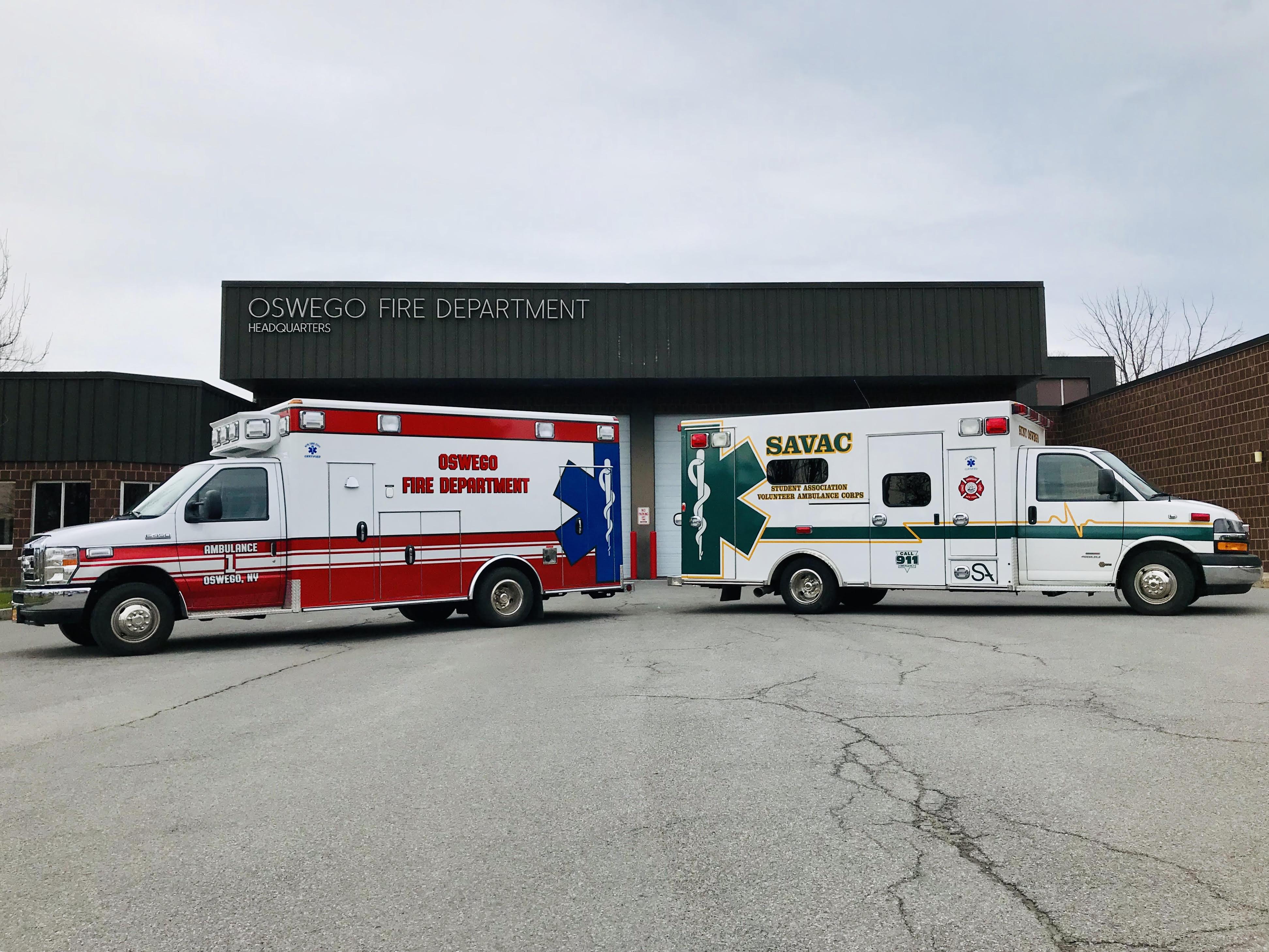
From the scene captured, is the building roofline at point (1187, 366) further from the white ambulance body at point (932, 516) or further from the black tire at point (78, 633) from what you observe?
the black tire at point (78, 633)

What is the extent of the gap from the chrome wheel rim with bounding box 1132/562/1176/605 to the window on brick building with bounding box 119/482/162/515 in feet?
67.4

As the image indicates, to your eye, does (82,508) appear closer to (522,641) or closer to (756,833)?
(522,641)

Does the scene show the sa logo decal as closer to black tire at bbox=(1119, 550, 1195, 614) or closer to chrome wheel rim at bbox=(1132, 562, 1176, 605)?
black tire at bbox=(1119, 550, 1195, 614)

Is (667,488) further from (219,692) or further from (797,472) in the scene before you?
(219,692)

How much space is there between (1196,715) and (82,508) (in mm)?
24060

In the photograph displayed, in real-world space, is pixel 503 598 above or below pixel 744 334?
below

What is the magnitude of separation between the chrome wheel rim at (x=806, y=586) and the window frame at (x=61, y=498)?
16.8 metres

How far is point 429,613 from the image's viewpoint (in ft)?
54.4

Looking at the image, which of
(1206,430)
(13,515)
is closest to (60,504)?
(13,515)

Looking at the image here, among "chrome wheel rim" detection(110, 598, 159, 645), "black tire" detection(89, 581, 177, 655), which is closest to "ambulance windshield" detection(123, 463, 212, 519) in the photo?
"black tire" detection(89, 581, 177, 655)

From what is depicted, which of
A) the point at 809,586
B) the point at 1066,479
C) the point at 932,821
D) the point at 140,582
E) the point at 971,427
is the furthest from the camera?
the point at 809,586

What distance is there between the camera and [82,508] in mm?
24891

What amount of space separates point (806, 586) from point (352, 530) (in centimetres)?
664

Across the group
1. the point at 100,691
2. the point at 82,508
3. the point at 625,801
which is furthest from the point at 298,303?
the point at 625,801
